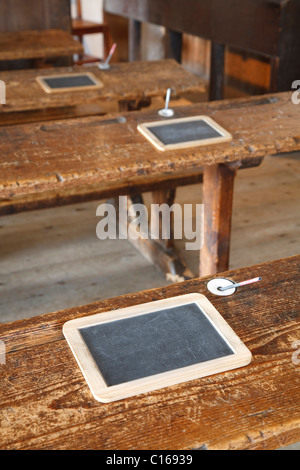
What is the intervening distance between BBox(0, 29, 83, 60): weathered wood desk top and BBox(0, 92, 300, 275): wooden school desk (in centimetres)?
155

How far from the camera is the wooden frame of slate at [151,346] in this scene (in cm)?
113

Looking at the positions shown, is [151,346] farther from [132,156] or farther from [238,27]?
[238,27]

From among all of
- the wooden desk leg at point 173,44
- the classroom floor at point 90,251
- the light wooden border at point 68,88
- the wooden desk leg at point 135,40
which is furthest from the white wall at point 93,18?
the light wooden border at point 68,88

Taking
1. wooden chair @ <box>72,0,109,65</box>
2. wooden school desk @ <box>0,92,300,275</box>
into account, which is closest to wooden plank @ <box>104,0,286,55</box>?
wooden chair @ <box>72,0,109,65</box>

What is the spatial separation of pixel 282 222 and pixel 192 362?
7.67 feet

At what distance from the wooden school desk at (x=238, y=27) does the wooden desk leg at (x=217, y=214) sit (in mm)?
1901

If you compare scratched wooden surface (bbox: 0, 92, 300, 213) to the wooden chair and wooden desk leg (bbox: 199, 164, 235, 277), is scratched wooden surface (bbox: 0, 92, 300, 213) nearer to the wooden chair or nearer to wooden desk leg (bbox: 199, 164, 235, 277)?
wooden desk leg (bbox: 199, 164, 235, 277)

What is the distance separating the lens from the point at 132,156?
6.60ft

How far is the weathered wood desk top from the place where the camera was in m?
3.79

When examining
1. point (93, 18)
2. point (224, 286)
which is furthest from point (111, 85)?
point (93, 18)

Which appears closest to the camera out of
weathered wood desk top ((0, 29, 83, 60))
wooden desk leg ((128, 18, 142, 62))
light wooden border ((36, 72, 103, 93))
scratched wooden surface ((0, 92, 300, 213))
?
scratched wooden surface ((0, 92, 300, 213))

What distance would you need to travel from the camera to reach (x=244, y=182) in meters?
3.93

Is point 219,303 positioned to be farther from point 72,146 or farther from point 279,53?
point 279,53

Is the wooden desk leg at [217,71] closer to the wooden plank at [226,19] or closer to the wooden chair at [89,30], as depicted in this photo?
the wooden plank at [226,19]
